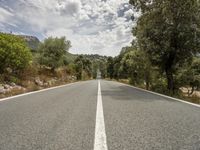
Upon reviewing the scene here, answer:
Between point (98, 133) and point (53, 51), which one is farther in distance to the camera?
point (53, 51)

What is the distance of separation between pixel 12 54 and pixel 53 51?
68.6 feet

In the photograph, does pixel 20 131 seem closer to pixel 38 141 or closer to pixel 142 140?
pixel 38 141

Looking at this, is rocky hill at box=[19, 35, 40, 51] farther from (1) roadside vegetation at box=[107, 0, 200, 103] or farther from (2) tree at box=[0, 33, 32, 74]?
(1) roadside vegetation at box=[107, 0, 200, 103]

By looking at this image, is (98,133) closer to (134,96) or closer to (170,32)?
(134,96)

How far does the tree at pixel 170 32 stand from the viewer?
1509 centimetres

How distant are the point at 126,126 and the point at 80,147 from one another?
5.22 ft

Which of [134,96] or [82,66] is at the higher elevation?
[82,66]

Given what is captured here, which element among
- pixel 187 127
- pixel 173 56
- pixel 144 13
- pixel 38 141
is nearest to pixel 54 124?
pixel 38 141

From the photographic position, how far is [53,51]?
38.1 meters

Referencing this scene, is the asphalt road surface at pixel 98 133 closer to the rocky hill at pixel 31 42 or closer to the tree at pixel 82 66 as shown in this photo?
the rocky hill at pixel 31 42

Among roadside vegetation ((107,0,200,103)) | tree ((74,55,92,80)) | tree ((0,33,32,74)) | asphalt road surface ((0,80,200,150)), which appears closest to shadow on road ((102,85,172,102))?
roadside vegetation ((107,0,200,103))

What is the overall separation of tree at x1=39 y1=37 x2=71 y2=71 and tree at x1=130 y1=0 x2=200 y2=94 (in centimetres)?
2242

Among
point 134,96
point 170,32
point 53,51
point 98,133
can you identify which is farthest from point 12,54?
point 53,51

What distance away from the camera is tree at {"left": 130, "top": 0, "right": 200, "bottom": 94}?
1509cm
